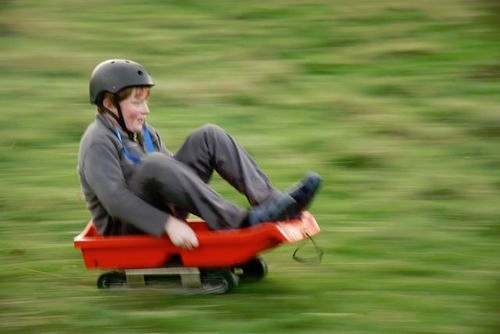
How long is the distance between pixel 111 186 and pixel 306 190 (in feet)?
3.01

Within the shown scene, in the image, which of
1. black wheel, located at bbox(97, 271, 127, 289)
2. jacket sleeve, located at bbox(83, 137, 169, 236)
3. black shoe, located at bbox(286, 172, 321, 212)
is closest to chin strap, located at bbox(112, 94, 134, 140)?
jacket sleeve, located at bbox(83, 137, 169, 236)

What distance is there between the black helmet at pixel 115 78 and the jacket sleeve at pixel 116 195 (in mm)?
331

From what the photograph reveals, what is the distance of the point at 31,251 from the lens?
6574 mm

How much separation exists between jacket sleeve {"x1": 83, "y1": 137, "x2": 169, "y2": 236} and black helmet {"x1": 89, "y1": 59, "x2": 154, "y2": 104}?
0.33 m

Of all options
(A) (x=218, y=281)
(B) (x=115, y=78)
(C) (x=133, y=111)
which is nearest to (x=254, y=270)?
(A) (x=218, y=281)

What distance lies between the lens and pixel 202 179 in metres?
5.90

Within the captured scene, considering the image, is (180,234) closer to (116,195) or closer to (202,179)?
(116,195)

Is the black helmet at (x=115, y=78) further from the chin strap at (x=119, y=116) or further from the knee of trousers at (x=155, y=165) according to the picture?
the knee of trousers at (x=155, y=165)

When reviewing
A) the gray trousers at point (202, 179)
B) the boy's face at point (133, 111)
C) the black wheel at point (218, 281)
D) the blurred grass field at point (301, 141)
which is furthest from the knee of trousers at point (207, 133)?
the blurred grass field at point (301, 141)

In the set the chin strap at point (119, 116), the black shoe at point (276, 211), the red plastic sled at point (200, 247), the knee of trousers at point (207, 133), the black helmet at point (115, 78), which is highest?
the black helmet at point (115, 78)

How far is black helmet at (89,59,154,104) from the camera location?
5.80 m

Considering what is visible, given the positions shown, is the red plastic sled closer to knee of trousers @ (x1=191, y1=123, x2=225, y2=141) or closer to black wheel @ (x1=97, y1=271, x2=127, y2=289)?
black wheel @ (x1=97, y1=271, x2=127, y2=289)

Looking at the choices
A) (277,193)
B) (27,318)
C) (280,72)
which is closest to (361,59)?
(280,72)

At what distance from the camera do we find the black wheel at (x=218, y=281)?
577 centimetres
